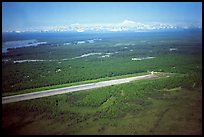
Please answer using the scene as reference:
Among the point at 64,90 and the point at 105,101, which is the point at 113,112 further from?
the point at 64,90

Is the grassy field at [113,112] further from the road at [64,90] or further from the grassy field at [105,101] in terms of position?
the road at [64,90]

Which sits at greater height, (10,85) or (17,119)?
(10,85)

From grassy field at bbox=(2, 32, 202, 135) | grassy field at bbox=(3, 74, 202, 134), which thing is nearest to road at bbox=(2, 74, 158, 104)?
grassy field at bbox=(2, 32, 202, 135)

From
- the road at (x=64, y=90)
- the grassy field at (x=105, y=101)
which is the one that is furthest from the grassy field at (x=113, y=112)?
the road at (x=64, y=90)

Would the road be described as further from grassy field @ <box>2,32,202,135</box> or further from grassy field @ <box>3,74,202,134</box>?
grassy field @ <box>3,74,202,134</box>

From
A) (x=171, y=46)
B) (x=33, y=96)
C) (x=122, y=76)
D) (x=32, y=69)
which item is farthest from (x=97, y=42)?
(x=33, y=96)

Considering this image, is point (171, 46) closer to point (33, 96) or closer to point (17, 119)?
point (33, 96)

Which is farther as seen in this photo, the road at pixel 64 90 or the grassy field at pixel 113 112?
the road at pixel 64 90

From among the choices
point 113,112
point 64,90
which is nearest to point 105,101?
point 113,112

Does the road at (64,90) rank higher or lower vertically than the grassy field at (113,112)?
higher

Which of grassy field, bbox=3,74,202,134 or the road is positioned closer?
grassy field, bbox=3,74,202,134

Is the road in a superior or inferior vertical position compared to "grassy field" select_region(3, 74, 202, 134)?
superior
